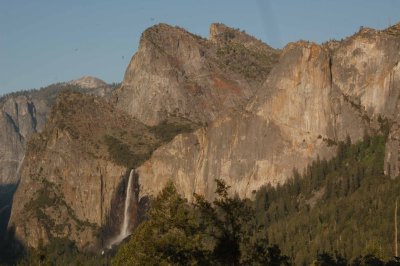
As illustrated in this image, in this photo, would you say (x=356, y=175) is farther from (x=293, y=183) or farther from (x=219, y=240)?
(x=219, y=240)

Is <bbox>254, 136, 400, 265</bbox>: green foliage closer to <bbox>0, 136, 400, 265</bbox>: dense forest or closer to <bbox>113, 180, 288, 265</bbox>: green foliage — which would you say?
<bbox>0, 136, 400, 265</bbox>: dense forest

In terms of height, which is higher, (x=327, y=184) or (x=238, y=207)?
(x=327, y=184)

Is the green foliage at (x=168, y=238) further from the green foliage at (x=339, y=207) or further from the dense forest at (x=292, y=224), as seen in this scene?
the green foliage at (x=339, y=207)

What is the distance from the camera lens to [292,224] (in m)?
170

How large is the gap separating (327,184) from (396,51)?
32.3 m

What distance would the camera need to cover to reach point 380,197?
159875 millimetres

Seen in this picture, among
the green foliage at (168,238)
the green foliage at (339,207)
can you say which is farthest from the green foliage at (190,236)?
the green foliage at (339,207)

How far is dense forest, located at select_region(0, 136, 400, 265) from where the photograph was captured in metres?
62.0

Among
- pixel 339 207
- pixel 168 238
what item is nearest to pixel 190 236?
pixel 168 238

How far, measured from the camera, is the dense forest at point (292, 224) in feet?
203

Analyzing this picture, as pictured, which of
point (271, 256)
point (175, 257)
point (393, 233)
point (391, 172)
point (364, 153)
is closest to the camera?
point (175, 257)

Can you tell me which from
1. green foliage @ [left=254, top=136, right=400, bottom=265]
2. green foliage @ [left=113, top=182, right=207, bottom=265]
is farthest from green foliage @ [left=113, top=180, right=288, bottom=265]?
green foliage @ [left=254, top=136, right=400, bottom=265]

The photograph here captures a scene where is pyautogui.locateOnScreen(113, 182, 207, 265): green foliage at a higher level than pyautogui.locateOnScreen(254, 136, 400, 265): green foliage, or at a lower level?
lower

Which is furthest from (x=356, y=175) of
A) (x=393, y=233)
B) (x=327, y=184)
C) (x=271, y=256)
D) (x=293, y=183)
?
(x=271, y=256)
